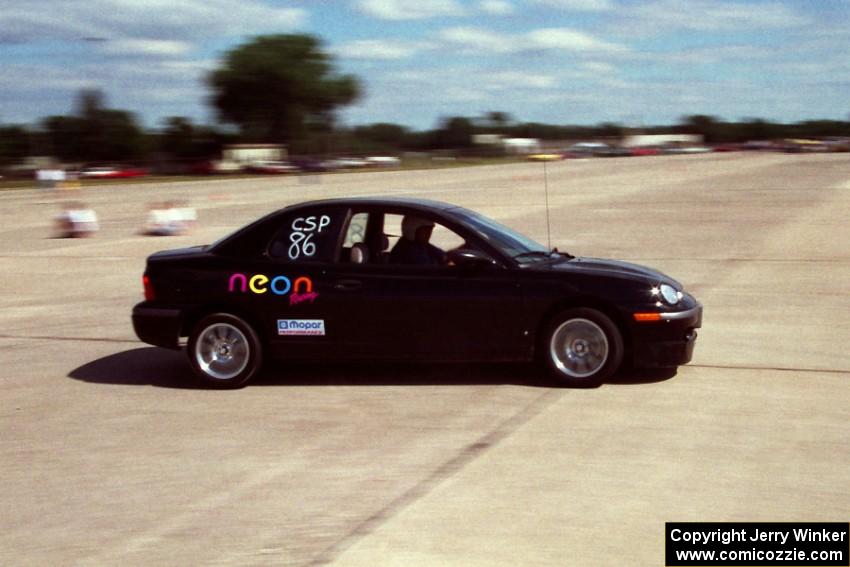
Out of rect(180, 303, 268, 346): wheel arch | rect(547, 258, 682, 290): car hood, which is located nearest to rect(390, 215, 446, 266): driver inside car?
rect(547, 258, 682, 290): car hood

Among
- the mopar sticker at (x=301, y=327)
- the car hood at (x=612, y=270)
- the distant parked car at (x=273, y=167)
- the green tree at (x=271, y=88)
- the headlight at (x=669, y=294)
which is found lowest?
the mopar sticker at (x=301, y=327)

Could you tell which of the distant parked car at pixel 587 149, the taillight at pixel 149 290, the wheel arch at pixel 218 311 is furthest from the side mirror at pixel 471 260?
the distant parked car at pixel 587 149

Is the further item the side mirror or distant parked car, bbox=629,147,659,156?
distant parked car, bbox=629,147,659,156

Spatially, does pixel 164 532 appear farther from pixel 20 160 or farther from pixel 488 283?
pixel 20 160

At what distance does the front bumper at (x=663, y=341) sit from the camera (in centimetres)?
758

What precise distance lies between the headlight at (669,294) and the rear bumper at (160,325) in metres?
3.75

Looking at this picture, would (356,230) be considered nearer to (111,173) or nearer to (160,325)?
(160,325)

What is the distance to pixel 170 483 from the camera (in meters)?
5.77

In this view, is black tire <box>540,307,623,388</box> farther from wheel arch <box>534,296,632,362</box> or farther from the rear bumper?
the rear bumper

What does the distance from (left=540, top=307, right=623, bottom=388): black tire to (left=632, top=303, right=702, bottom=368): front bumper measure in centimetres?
14

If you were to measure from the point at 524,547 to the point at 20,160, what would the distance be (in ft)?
335

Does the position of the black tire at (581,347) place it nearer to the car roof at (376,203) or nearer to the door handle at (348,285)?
the car roof at (376,203)

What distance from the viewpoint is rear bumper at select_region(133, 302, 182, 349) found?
8242 mm

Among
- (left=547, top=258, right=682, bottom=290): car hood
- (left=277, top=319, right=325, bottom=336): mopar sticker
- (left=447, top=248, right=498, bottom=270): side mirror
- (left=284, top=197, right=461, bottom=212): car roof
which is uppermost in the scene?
(left=284, top=197, right=461, bottom=212): car roof
